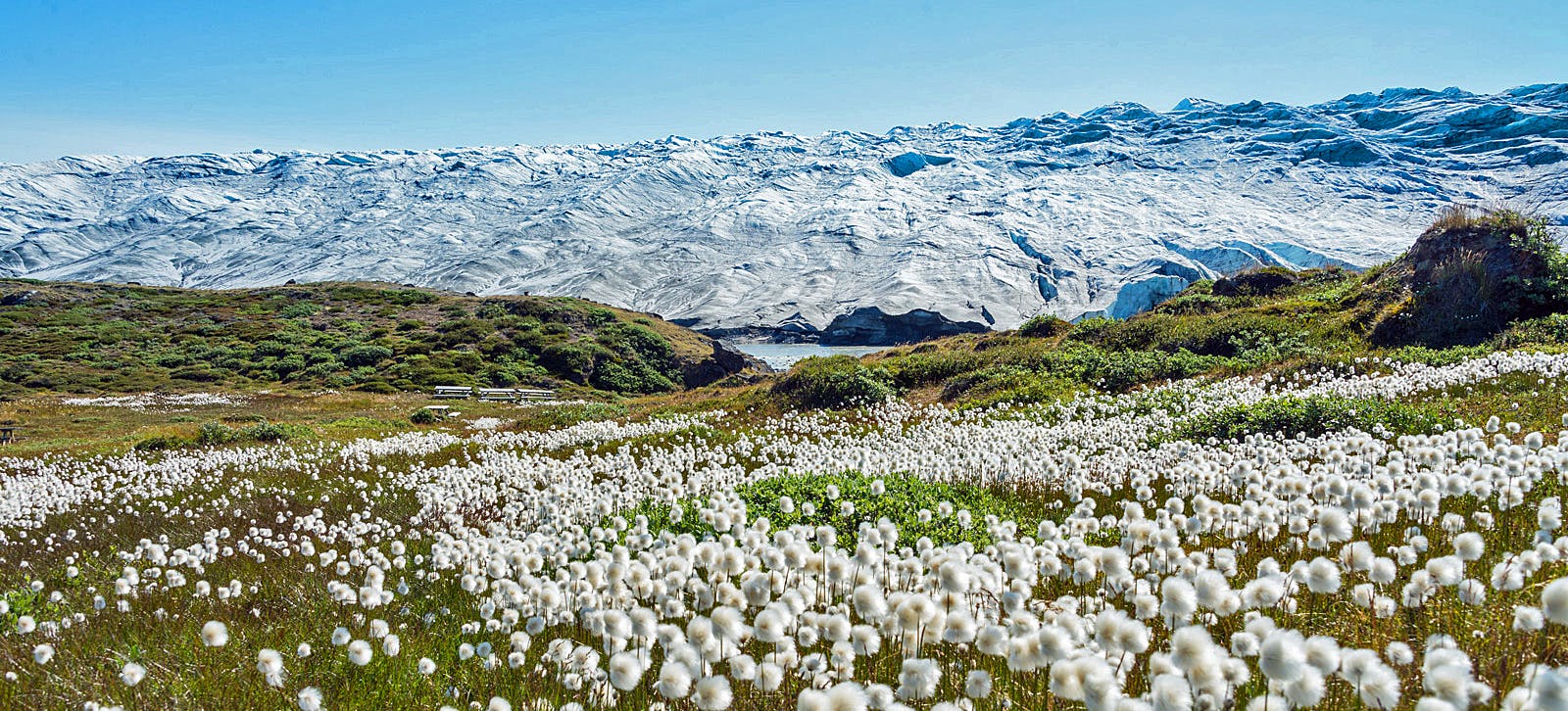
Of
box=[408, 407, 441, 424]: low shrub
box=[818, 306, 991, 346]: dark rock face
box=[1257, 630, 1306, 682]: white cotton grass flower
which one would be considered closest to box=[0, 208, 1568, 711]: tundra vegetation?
box=[1257, 630, 1306, 682]: white cotton grass flower

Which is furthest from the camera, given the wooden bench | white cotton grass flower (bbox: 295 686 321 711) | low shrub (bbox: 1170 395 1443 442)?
the wooden bench

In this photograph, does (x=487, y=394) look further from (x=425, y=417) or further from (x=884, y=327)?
(x=884, y=327)

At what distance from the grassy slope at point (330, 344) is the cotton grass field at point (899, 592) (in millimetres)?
49223

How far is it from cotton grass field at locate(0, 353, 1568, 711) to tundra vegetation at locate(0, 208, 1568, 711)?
0.03 m

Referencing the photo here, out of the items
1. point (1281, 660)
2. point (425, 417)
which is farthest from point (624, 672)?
point (425, 417)

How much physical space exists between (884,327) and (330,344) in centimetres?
9664

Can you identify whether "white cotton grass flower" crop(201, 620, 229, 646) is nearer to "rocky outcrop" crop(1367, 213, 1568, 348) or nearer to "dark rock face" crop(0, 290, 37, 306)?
"rocky outcrop" crop(1367, 213, 1568, 348)

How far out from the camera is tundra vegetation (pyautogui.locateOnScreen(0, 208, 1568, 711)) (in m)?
2.97

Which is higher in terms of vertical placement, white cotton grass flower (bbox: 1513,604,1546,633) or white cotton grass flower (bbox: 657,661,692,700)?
white cotton grass flower (bbox: 1513,604,1546,633)

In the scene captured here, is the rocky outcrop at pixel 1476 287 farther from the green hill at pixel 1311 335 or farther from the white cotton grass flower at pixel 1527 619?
the white cotton grass flower at pixel 1527 619

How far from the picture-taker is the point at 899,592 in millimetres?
3389

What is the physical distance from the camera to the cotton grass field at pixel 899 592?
9.18 feet

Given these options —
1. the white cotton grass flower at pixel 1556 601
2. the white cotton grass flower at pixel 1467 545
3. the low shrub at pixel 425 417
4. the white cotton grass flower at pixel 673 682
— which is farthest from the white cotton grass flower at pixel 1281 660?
the low shrub at pixel 425 417

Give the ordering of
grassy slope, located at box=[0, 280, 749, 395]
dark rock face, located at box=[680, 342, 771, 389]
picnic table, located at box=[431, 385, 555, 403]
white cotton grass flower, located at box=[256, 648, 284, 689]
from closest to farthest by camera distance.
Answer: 1. white cotton grass flower, located at box=[256, 648, 284, 689]
2. picnic table, located at box=[431, 385, 555, 403]
3. grassy slope, located at box=[0, 280, 749, 395]
4. dark rock face, located at box=[680, 342, 771, 389]
